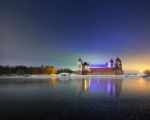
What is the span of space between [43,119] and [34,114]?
207 cm

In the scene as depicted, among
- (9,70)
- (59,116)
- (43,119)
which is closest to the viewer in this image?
(43,119)

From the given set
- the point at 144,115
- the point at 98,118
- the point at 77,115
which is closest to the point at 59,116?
the point at 77,115

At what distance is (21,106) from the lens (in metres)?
24.5

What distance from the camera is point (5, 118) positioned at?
19.0 metres

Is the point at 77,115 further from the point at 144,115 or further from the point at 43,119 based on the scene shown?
the point at 144,115

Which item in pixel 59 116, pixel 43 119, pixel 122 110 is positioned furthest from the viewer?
pixel 122 110

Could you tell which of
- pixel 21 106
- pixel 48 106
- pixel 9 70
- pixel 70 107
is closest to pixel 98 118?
pixel 70 107

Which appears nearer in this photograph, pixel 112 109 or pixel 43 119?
pixel 43 119

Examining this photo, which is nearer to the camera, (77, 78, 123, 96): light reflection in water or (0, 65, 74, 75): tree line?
(77, 78, 123, 96): light reflection in water

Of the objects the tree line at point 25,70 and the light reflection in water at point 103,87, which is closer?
the light reflection in water at point 103,87

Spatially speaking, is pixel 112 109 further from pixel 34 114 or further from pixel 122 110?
pixel 34 114

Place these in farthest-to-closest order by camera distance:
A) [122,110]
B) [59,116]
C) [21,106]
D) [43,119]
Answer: [21,106]
[122,110]
[59,116]
[43,119]

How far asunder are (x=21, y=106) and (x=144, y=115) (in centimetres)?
1195

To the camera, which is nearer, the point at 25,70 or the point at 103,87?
the point at 103,87
